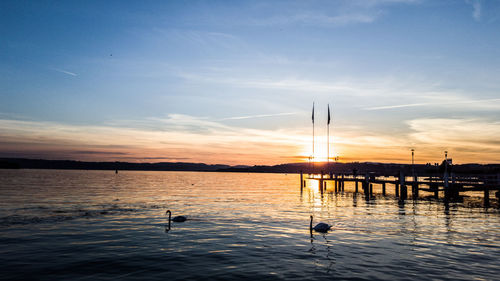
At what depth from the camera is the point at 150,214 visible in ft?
97.2

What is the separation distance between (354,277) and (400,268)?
2.45m

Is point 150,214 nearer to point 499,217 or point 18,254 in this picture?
point 18,254

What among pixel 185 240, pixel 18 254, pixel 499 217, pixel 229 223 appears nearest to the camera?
pixel 18 254

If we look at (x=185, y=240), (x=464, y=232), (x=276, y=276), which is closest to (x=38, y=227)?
(x=185, y=240)

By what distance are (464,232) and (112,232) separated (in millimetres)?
22107

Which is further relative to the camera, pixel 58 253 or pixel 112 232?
pixel 112 232

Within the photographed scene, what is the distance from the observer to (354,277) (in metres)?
12.5

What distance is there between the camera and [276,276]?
1261cm

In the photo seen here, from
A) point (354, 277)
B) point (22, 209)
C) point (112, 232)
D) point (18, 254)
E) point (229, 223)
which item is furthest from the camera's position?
point (22, 209)

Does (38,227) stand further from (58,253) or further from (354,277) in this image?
(354,277)

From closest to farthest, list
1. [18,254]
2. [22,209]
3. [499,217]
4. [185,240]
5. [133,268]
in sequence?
[133,268] < [18,254] < [185,240] < [499,217] < [22,209]

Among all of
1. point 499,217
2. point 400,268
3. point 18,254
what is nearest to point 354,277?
point 400,268

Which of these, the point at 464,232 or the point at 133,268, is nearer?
the point at 133,268

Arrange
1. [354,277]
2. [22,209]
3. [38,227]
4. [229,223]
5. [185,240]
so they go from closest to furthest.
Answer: [354,277] → [185,240] → [38,227] → [229,223] → [22,209]
